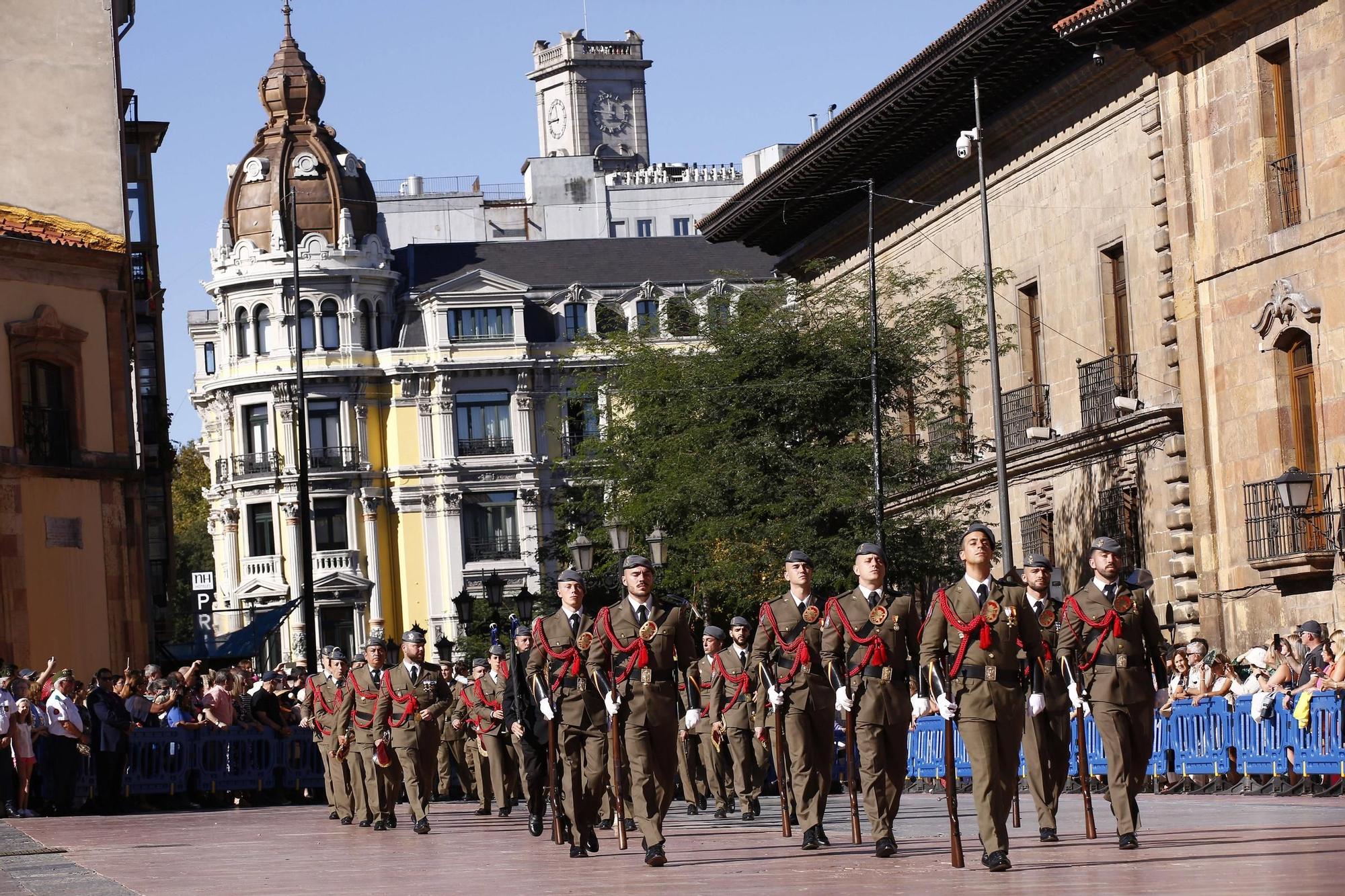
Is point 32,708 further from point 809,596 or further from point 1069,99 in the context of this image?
point 1069,99

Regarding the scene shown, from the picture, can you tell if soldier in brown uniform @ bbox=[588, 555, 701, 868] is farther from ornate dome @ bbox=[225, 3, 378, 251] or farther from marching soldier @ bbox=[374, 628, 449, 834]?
ornate dome @ bbox=[225, 3, 378, 251]

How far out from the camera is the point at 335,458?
8938 cm

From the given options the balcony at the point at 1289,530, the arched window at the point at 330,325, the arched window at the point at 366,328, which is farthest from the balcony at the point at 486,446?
the balcony at the point at 1289,530

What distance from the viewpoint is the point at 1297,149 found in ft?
99.1

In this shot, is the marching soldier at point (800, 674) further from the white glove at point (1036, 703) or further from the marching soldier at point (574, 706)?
the white glove at point (1036, 703)

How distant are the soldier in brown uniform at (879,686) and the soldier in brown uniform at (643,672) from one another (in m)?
1.31

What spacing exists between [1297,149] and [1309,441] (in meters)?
3.64

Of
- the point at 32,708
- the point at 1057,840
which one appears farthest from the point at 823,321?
the point at 1057,840

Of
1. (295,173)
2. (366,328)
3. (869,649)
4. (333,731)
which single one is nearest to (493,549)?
(366,328)

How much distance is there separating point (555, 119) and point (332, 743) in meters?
104

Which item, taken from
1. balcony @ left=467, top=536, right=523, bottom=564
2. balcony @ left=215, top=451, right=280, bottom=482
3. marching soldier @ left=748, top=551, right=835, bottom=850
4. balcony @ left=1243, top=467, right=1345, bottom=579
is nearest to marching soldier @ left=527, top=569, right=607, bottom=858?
marching soldier @ left=748, top=551, right=835, bottom=850

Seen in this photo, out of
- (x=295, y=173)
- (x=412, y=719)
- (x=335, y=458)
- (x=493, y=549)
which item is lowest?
(x=412, y=719)

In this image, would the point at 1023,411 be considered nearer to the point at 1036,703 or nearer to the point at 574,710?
the point at 574,710

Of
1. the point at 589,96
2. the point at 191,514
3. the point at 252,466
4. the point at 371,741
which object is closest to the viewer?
the point at 371,741
